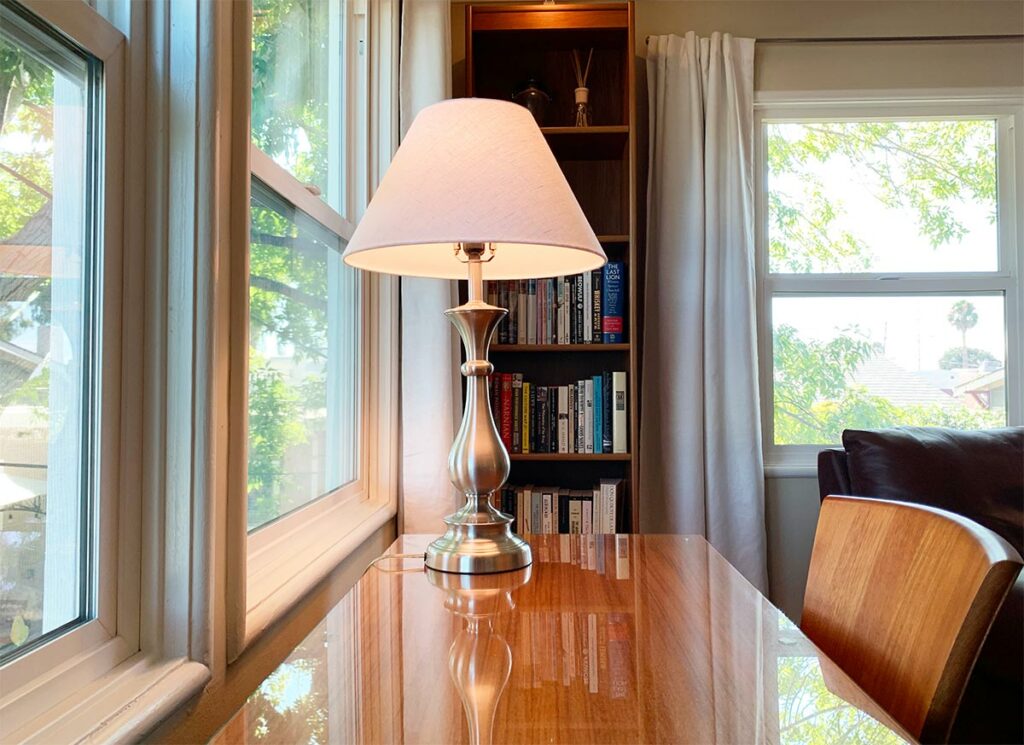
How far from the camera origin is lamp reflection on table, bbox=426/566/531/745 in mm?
584

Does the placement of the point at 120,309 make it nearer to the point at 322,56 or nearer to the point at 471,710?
the point at 471,710

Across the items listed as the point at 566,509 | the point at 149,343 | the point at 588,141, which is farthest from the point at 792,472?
the point at 149,343

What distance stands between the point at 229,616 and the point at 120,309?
1.23 feet

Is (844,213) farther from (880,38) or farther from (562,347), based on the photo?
(562,347)

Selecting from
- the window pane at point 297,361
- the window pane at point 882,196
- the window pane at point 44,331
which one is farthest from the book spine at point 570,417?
the window pane at point 44,331

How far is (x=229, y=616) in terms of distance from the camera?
2.82 feet

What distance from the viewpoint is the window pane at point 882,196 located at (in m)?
2.55

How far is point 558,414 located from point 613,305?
1.20 feet

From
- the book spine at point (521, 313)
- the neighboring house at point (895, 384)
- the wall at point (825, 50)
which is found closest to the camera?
the book spine at point (521, 313)

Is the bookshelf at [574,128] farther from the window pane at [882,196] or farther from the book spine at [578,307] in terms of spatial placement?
the window pane at [882,196]

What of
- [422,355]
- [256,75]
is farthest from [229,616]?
[422,355]

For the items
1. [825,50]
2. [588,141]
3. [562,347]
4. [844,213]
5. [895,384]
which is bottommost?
[895,384]

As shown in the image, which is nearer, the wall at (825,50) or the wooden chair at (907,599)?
the wooden chair at (907,599)

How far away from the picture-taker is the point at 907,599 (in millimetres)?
723
